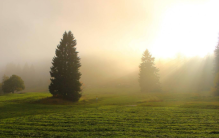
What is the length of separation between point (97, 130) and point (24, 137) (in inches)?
213

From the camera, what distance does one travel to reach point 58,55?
3325 cm

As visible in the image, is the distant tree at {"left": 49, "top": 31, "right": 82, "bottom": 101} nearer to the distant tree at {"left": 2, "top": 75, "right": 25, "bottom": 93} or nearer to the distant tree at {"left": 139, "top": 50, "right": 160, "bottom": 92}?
the distant tree at {"left": 2, "top": 75, "right": 25, "bottom": 93}

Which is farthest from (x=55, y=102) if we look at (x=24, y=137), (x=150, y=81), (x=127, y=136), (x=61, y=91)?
(x=150, y=81)

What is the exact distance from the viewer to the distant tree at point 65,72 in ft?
104

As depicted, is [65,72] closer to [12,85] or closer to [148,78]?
[12,85]

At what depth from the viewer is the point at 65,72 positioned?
1286 inches

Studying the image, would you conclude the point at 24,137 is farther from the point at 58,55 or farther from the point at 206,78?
the point at 206,78

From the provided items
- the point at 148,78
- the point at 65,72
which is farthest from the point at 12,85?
the point at 148,78

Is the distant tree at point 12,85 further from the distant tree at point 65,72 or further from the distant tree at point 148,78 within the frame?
the distant tree at point 148,78

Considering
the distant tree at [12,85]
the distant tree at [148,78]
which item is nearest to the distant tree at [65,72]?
the distant tree at [12,85]

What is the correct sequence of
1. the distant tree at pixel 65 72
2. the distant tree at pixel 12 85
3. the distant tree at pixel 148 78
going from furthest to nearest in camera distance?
the distant tree at pixel 148 78
the distant tree at pixel 12 85
the distant tree at pixel 65 72

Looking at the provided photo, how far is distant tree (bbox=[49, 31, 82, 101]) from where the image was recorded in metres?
31.8

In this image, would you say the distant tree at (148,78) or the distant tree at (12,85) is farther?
the distant tree at (148,78)

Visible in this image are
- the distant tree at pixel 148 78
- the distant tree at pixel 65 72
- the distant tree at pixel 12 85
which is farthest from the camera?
the distant tree at pixel 148 78
